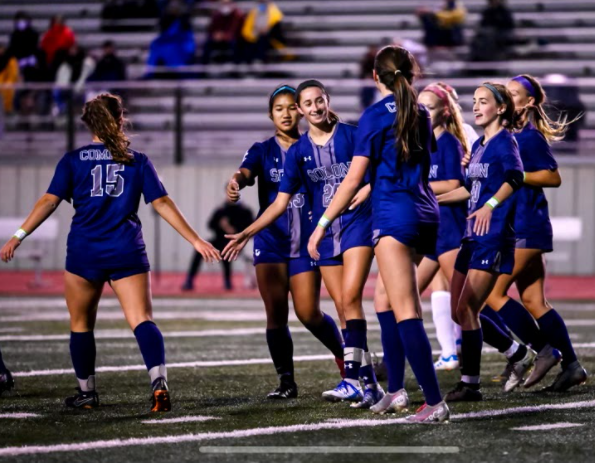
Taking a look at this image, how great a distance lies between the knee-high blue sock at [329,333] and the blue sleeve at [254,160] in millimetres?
1033

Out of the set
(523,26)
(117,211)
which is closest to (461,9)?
(523,26)

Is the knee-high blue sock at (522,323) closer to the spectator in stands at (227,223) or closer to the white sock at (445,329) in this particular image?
the white sock at (445,329)

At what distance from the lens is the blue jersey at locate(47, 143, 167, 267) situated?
7.26 metres

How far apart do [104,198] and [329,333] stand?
178 centimetres

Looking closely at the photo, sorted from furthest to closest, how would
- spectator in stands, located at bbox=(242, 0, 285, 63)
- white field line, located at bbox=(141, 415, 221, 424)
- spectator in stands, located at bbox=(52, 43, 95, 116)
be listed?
spectator in stands, located at bbox=(242, 0, 285, 63)
spectator in stands, located at bbox=(52, 43, 95, 116)
white field line, located at bbox=(141, 415, 221, 424)

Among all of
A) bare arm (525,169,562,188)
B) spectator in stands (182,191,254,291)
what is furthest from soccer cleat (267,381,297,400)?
spectator in stands (182,191,254,291)

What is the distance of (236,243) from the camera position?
24.1 ft

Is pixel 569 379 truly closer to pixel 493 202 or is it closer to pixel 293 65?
pixel 493 202

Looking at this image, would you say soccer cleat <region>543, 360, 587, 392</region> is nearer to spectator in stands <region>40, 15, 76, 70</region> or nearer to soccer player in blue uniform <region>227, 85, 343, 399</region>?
soccer player in blue uniform <region>227, 85, 343, 399</region>

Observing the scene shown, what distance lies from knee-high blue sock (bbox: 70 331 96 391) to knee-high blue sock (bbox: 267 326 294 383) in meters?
1.19

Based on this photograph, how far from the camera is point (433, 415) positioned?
21.6 ft

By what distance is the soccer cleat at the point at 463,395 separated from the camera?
7.53m

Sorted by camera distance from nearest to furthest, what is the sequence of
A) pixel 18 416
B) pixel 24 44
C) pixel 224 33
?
pixel 18 416, pixel 24 44, pixel 224 33

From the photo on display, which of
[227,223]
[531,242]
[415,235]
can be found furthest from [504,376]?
[227,223]
